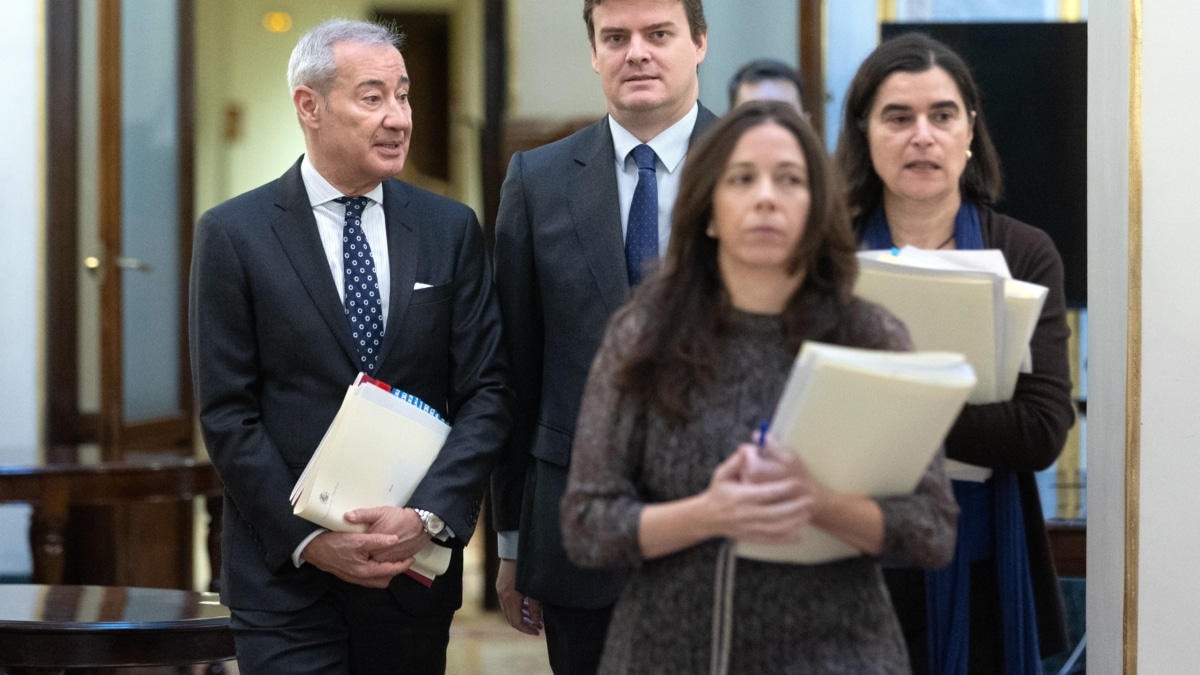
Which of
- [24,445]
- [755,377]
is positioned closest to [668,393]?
[755,377]

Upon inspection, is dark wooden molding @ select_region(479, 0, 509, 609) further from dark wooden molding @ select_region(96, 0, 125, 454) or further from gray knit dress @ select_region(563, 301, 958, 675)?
gray knit dress @ select_region(563, 301, 958, 675)

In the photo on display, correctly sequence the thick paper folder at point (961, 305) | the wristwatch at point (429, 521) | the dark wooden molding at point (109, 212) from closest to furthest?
1. the thick paper folder at point (961, 305)
2. the wristwatch at point (429, 521)
3. the dark wooden molding at point (109, 212)

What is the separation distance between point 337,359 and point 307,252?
202 millimetres

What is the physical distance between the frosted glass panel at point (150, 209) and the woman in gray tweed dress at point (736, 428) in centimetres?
386

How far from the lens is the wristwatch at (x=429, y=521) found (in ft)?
7.59

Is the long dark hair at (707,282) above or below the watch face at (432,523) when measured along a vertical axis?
above

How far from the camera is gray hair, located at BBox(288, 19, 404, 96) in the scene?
247 cm

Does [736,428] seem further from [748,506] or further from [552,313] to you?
[552,313]

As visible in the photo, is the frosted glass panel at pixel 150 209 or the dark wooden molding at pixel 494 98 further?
the dark wooden molding at pixel 494 98

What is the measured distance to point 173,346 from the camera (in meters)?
5.50

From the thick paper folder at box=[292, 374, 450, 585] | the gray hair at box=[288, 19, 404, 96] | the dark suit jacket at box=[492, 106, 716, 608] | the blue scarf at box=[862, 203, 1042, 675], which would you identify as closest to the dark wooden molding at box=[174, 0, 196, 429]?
the gray hair at box=[288, 19, 404, 96]

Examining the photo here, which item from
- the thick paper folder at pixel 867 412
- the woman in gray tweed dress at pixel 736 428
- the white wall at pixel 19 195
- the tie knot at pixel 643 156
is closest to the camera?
the thick paper folder at pixel 867 412

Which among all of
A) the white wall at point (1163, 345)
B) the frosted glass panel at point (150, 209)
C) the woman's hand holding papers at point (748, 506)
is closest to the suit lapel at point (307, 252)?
the woman's hand holding papers at point (748, 506)

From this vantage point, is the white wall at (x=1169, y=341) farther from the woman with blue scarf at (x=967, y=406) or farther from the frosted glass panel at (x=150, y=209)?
the frosted glass panel at (x=150, y=209)
